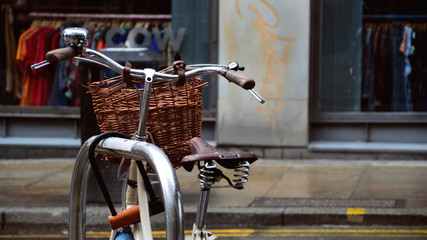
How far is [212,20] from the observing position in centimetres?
1102

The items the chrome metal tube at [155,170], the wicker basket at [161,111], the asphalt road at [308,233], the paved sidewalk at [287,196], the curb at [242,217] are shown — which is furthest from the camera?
the paved sidewalk at [287,196]

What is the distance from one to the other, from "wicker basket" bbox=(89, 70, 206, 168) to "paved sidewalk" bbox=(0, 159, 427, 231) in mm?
3972

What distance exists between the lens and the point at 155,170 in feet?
7.84

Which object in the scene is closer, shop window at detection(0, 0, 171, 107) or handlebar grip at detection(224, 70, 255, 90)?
handlebar grip at detection(224, 70, 255, 90)

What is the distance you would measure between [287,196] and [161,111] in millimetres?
4979

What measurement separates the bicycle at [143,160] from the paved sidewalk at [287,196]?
12.9 feet

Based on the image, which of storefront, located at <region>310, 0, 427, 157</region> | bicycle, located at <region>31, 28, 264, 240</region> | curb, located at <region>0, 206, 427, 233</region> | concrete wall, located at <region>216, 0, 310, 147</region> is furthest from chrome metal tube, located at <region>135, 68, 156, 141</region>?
storefront, located at <region>310, 0, 427, 157</region>

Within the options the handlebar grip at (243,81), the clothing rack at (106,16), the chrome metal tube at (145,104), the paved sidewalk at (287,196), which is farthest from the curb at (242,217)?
the clothing rack at (106,16)

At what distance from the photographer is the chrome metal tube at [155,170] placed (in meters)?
2.31

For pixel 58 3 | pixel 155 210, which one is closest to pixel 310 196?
pixel 155 210

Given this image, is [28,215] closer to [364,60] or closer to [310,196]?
[310,196]

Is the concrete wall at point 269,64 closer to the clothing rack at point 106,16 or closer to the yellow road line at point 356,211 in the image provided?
the clothing rack at point 106,16

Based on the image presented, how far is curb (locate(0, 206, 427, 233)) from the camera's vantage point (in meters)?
6.59

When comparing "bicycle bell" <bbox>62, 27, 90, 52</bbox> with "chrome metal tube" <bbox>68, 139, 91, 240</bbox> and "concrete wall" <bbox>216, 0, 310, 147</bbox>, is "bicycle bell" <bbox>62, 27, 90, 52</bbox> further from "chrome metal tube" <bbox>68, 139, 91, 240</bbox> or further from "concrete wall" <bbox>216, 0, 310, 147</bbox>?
"concrete wall" <bbox>216, 0, 310, 147</bbox>
